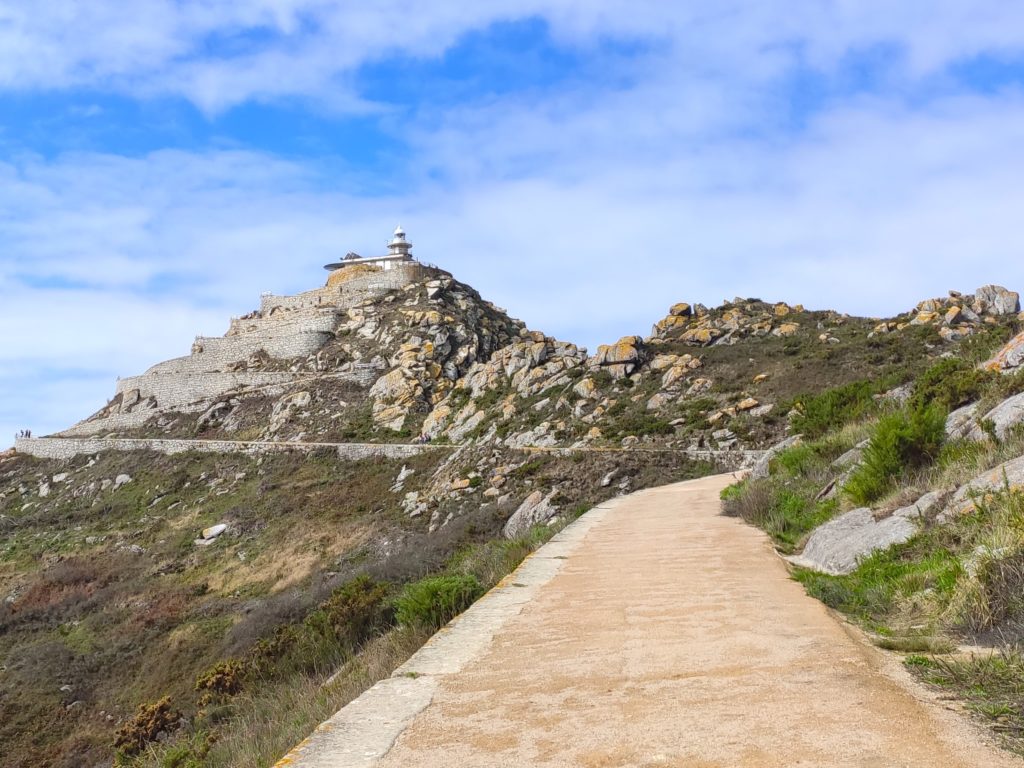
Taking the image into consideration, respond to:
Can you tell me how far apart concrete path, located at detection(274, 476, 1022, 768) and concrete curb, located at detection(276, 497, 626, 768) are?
2cm

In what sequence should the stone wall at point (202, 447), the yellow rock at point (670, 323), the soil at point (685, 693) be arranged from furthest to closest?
1. the yellow rock at point (670, 323)
2. the stone wall at point (202, 447)
3. the soil at point (685, 693)

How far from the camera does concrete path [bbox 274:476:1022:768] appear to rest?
3.85 m

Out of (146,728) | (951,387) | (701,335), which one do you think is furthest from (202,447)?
(951,387)

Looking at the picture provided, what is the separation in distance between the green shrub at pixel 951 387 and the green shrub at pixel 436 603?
7314mm

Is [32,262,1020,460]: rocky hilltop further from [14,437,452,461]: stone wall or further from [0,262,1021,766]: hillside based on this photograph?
[14,437,452,461]: stone wall

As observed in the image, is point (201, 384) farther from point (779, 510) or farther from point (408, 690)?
point (408, 690)

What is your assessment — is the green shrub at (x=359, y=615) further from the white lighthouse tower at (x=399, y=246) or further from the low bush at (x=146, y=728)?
the white lighthouse tower at (x=399, y=246)

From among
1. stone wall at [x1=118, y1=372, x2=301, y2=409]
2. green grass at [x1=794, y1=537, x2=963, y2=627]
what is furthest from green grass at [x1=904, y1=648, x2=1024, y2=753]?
stone wall at [x1=118, y1=372, x2=301, y2=409]

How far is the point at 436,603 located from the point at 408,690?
117 inches

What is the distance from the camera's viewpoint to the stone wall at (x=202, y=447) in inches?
1505

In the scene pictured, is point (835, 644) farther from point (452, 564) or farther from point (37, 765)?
point (37, 765)

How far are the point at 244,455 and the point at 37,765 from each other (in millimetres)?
30661

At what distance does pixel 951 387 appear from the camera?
1192cm

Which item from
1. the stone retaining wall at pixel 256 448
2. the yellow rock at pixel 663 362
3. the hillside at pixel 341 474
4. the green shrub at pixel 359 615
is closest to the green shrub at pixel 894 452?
the hillside at pixel 341 474
